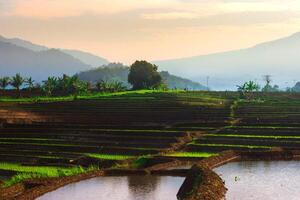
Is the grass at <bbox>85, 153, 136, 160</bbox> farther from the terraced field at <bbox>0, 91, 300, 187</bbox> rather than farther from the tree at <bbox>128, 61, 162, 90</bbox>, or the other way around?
the tree at <bbox>128, 61, 162, 90</bbox>

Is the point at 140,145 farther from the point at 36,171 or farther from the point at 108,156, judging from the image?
the point at 36,171

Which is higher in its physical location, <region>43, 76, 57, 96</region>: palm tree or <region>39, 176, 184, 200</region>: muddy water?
<region>43, 76, 57, 96</region>: palm tree

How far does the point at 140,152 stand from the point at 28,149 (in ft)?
32.7

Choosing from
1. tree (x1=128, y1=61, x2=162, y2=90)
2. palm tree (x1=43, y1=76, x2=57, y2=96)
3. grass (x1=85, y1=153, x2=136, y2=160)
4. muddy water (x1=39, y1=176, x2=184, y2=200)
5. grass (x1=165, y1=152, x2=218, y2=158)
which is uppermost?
tree (x1=128, y1=61, x2=162, y2=90)

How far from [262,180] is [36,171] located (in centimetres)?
1455

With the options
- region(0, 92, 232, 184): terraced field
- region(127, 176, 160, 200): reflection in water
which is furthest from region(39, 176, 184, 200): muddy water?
region(0, 92, 232, 184): terraced field

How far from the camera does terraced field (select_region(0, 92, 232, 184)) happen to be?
40438mm

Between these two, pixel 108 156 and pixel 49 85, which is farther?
pixel 49 85

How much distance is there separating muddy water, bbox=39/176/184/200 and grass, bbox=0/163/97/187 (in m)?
1.80

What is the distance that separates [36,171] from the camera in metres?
34.1

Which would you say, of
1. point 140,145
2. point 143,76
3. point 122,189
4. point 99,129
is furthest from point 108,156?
point 143,76

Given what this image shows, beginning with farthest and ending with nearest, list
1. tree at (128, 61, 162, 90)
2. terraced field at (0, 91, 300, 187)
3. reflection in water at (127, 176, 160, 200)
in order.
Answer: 1. tree at (128, 61, 162, 90)
2. terraced field at (0, 91, 300, 187)
3. reflection in water at (127, 176, 160, 200)

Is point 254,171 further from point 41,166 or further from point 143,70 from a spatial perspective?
point 143,70

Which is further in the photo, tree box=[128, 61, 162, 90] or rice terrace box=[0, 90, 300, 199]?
tree box=[128, 61, 162, 90]
